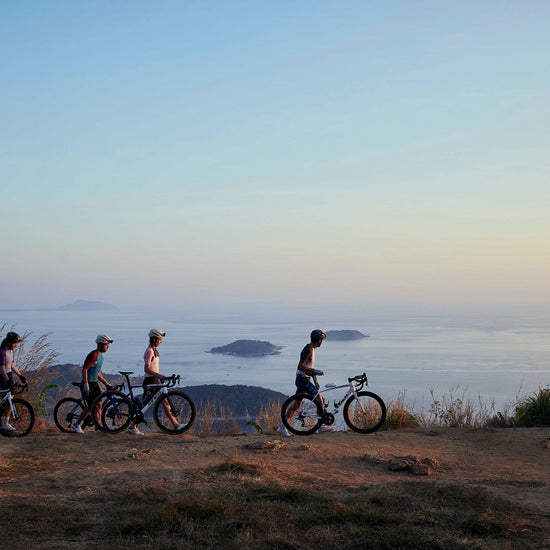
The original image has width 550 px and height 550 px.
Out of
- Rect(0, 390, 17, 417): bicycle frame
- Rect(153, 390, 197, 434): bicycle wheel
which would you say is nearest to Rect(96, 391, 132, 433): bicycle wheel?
Rect(153, 390, 197, 434): bicycle wheel

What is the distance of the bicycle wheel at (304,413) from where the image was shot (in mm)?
11961

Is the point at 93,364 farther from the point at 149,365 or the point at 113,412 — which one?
the point at 149,365

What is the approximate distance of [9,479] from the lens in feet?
27.8

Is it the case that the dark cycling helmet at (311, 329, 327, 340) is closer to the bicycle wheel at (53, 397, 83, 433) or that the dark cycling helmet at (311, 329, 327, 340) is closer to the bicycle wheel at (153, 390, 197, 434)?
the bicycle wheel at (153, 390, 197, 434)

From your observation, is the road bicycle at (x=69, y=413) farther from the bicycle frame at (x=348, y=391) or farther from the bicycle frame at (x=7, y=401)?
the bicycle frame at (x=348, y=391)

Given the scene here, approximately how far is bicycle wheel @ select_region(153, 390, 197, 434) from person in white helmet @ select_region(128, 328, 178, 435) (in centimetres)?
6

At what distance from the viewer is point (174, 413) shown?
11.9 meters

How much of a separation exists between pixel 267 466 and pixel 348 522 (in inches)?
116

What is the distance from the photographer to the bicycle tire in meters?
11.7

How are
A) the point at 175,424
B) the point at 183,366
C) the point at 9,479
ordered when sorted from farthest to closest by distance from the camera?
1. the point at 183,366
2. the point at 175,424
3. the point at 9,479

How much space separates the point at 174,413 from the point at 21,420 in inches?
136

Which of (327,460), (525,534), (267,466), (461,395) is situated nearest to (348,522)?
(525,534)

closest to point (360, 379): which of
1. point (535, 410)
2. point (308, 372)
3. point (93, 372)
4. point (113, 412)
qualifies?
point (308, 372)

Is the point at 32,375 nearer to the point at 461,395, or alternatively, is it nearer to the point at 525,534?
the point at 461,395
